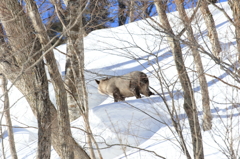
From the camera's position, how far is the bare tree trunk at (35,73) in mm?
4703

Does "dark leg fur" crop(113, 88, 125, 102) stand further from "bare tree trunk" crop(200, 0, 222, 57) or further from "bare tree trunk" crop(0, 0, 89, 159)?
"bare tree trunk" crop(0, 0, 89, 159)

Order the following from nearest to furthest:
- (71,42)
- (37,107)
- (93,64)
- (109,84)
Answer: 1. (37,107)
2. (71,42)
3. (109,84)
4. (93,64)

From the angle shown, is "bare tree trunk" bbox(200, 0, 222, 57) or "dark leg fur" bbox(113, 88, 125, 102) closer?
"bare tree trunk" bbox(200, 0, 222, 57)

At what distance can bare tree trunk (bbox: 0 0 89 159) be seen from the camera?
4.70 metres

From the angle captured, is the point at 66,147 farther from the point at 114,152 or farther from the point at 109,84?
the point at 109,84

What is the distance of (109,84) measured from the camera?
8828 millimetres

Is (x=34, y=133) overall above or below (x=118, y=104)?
below

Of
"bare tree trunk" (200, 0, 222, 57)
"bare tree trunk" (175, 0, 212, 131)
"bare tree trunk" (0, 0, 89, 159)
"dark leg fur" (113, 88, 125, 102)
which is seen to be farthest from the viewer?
"dark leg fur" (113, 88, 125, 102)

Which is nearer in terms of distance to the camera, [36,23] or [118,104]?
[36,23]

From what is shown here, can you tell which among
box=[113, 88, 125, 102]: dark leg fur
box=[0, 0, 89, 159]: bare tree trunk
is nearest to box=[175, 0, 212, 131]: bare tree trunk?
box=[0, 0, 89, 159]: bare tree trunk

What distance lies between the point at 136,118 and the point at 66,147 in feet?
7.86

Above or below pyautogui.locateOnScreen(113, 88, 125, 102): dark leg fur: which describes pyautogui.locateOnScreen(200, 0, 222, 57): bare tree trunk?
above

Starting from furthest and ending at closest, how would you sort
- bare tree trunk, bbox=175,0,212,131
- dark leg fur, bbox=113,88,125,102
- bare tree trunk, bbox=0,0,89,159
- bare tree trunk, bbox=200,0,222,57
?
dark leg fur, bbox=113,88,125,102
bare tree trunk, bbox=200,0,222,57
bare tree trunk, bbox=0,0,89,159
bare tree trunk, bbox=175,0,212,131

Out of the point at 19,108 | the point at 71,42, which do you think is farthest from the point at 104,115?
the point at 19,108
